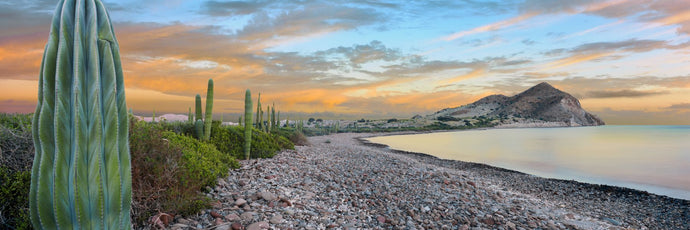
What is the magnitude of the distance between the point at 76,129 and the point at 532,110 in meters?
158

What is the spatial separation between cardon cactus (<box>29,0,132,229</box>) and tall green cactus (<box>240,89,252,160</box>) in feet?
27.7

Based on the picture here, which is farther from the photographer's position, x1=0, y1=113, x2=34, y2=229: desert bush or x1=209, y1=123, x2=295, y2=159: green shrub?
x1=209, y1=123, x2=295, y2=159: green shrub

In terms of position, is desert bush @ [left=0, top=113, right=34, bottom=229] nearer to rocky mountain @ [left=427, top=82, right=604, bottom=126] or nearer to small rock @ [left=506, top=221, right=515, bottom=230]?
small rock @ [left=506, top=221, right=515, bottom=230]

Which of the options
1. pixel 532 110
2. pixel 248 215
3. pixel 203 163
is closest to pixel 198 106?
pixel 203 163

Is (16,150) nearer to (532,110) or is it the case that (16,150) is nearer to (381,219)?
(381,219)

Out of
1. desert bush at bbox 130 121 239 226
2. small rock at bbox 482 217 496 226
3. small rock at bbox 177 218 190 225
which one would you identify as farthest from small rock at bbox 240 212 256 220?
small rock at bbox 482 217 496 226

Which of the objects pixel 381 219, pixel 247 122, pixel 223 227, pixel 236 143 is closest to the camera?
pixel 223 227

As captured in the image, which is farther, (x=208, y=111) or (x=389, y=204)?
(x=208, y=111)

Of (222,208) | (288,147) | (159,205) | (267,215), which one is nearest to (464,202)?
(267,215)

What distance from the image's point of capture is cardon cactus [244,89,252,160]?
11749mm

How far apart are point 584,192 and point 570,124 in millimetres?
A: 144377

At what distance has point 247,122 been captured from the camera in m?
12.1

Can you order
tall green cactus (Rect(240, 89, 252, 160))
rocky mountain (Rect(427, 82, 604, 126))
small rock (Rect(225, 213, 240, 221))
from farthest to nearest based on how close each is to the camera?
rocky mountain (Rect(427, 82, 604, 126))
tall green cactus (Rect(240, 89, 252, 160))
small rock (Rect(225, 213, 240, 221))

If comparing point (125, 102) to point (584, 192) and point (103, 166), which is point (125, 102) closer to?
point (103, 166)
